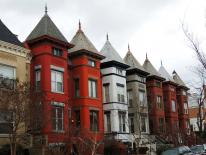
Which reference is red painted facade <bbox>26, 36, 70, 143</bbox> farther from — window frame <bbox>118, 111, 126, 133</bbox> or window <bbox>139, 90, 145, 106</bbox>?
window <bbox>139, 90, 145, 106</bbox>

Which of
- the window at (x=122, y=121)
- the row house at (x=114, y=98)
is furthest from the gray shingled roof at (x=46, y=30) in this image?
the window at (x=122, y=121)

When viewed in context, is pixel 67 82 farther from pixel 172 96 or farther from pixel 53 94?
pixel 172 96

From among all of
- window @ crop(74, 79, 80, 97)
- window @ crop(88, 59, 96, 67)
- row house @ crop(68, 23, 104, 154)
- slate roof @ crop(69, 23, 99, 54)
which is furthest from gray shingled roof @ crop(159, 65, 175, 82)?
window @ crop(74, 79, 80, 97)

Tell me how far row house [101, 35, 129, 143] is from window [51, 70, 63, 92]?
31.8 feet

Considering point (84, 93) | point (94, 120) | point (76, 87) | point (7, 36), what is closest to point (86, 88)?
point (84, 93)

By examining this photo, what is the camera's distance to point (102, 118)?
155 ft

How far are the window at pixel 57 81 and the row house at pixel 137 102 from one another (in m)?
15.3

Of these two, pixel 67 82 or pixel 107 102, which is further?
pixel 107 102

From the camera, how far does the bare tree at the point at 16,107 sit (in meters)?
27.7

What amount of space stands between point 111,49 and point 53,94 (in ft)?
53.3

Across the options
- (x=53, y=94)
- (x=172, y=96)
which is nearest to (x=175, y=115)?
(x=172, y=96)

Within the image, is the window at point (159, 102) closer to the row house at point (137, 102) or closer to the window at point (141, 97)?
the row house at point (137, 102)

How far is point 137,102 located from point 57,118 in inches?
673

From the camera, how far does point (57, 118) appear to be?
4003 centimetres
